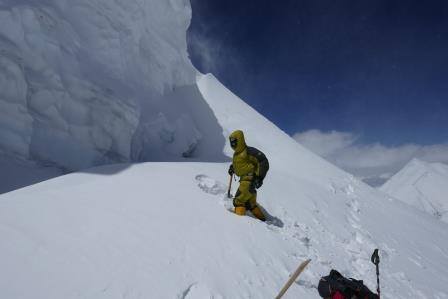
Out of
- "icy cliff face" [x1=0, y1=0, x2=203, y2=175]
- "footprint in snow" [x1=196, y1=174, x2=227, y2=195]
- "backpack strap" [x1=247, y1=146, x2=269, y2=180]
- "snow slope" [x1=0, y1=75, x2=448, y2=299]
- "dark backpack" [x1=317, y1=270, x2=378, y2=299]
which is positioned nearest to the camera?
"snow slope" [x1=0, y1=75, x2=448, y2=299]

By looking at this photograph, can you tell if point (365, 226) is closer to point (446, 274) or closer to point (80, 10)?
point (446, 274)

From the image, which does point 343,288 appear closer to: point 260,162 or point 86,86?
point 260,162

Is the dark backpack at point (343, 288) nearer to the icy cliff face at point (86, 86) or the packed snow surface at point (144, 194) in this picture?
the packed snow surface at point (144, 194)

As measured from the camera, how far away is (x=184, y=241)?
18.6 feet

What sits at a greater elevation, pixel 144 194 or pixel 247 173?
pixel 247 173

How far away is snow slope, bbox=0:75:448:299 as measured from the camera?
4203mm

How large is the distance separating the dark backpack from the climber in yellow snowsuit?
2.71 metres

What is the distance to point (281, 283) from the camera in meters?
5.65

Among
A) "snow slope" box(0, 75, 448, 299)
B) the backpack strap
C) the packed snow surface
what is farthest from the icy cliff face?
the backpack strap

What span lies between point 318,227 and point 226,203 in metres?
3.05

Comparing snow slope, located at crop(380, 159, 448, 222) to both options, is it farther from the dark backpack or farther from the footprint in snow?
the dark backpack

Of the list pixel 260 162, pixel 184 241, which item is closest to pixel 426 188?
pixel 260 162

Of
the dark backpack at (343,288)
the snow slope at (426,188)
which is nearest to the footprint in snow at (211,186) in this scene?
the dark backpack at (343,288)

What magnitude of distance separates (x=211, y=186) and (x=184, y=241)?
3.12m
